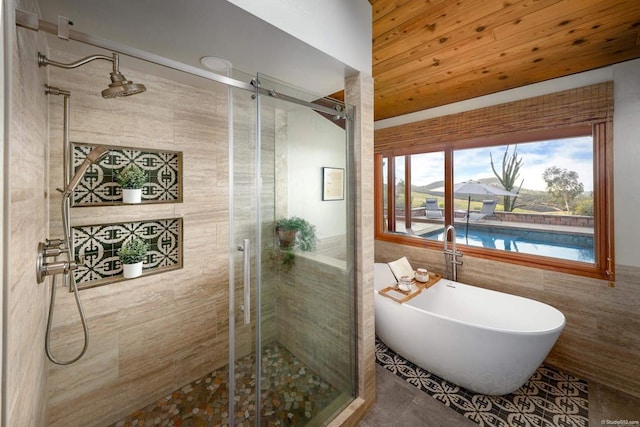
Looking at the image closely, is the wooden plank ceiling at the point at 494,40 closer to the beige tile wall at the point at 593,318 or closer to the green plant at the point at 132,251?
the beige tile wall at the point at 593,318

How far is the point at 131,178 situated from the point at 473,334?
2.48 m

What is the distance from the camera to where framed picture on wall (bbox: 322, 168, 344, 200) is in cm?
162

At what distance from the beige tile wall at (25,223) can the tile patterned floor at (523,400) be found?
2.19m

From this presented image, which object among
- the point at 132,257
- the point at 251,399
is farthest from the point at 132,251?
the point at 251,399

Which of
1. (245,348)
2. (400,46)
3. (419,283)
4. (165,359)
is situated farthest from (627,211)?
(165,359)

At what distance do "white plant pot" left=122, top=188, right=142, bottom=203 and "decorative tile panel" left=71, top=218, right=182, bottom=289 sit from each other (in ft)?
0.62

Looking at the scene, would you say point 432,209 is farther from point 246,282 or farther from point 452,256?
point 246,282

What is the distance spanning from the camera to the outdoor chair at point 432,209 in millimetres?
3042

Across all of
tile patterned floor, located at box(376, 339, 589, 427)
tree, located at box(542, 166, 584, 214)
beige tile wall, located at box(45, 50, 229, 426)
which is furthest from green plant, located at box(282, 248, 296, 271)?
tree, located at box(542, 166, 584, 214)

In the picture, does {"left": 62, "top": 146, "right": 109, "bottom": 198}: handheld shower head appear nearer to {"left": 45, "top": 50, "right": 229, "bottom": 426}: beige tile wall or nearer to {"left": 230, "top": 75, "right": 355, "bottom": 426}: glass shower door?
{"left": 45, "top": 50, "right": 229, "bottom": 426}: beige tile wall

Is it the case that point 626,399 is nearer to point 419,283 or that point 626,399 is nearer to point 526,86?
point 419,283

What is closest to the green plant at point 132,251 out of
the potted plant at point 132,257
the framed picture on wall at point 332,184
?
the potted plant at point 132,257

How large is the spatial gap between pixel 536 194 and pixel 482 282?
3.25 ft

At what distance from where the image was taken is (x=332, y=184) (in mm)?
1637
